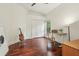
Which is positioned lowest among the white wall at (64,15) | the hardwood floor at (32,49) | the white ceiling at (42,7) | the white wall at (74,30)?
the hardwood floor at (32,49)

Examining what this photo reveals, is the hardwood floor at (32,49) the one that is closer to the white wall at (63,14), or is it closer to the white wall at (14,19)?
the white wall at (14,19)

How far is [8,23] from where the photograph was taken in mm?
1640

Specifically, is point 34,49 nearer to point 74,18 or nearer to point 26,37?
point 26,37

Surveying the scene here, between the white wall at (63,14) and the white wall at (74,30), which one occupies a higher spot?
the white wall at (63,14)

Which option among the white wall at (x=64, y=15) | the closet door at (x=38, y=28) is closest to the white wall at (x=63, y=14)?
the white wall at (x=64, y=15)

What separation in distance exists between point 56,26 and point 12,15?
61 cm

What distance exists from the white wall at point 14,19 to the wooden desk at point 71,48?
0.50m

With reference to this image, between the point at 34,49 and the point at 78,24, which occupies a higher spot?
the point at 78,24

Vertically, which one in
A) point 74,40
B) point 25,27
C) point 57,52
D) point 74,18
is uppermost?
point 74,18

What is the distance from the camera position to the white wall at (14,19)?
1.63 m

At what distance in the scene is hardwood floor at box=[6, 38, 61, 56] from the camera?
1.67m

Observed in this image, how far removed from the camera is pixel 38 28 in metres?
1.70

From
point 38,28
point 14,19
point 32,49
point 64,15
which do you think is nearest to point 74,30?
point 64,15

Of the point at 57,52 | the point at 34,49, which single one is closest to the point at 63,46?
the point at 57,52
